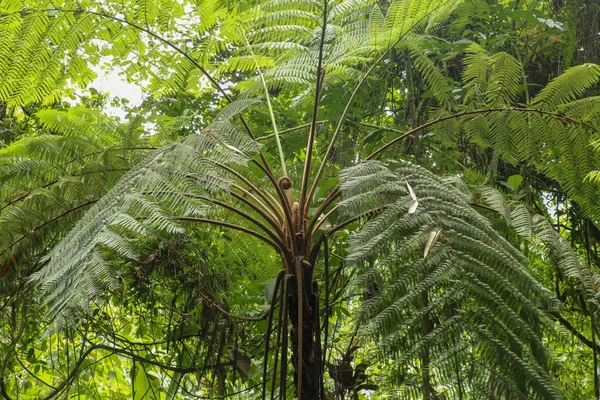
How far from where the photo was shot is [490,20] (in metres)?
2.65

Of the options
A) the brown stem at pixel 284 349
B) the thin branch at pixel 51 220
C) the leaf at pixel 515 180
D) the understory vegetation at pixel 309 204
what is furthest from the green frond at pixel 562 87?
the thin branch at pixel 51 220

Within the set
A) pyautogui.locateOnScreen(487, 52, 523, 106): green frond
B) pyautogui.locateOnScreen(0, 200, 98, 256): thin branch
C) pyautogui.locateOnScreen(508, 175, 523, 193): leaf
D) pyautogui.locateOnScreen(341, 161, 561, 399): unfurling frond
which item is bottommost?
pyautogui.locateOnScreen(341, 161, 561, 399): unfurling frond

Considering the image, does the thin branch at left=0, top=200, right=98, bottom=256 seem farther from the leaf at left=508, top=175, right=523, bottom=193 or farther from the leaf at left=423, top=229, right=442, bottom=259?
the leaf at left=508, top=175, right=523, bottom=193

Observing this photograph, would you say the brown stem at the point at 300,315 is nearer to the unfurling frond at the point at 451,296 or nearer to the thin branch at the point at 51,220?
the unfurling frond at the point at 451,296

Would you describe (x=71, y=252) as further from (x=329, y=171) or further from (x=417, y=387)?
(x=329, y=171)

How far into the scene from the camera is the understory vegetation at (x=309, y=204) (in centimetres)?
100

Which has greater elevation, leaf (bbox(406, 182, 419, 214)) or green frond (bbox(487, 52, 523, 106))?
green frond (bbox(487, 52, 523, 106))

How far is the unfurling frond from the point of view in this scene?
0.91 meters

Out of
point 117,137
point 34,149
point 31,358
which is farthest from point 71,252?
point 31,358

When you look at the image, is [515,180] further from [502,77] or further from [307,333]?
[307,333]

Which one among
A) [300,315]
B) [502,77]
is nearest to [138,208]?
[300,315]

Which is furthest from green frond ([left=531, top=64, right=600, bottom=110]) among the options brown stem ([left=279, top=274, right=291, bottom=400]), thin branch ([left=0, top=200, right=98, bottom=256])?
thin branch ([left=0, top=200, right=98, bottom=256])

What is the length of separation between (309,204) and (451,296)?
19.8 inches

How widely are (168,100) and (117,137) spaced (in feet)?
4.06
